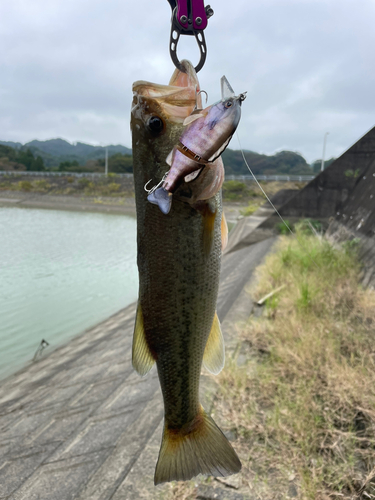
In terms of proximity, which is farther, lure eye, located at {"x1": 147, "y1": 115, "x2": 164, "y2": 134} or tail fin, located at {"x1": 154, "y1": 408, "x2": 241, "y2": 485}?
tail fin, located at {"x1": 154, "y1": 408, "x2": 241, "y2": 485}

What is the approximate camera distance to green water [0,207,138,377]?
954 centimetres

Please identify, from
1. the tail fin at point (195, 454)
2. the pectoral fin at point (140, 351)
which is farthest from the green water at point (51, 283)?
the pectoral fin at point (140, 351)

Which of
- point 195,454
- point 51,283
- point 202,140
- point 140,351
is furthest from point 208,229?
point 51,283

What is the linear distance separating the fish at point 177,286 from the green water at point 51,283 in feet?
24.7

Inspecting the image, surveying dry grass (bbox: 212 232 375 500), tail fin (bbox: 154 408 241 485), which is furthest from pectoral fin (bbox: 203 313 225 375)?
dry grass (bbox: 212 232 375 500)

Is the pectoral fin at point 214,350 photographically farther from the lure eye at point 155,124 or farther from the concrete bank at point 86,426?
the concrete bank at point 86,426

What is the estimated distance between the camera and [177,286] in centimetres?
140

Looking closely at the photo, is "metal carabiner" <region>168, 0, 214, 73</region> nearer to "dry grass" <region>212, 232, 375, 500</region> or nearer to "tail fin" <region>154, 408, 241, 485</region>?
"tail fin" <region>154, 408, 241, 485</region>

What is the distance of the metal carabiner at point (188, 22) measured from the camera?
1339mm

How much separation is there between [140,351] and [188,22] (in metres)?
1.29

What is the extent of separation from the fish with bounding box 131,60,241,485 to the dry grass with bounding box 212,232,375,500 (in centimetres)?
148

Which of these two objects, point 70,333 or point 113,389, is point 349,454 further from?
point 70,333

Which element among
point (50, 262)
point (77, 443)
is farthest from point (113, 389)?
point (50, 262)

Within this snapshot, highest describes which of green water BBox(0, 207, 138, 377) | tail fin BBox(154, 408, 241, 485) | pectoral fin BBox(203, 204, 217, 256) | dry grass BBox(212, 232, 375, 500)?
pectoral fin BBox(203, 204, 217, 256)
